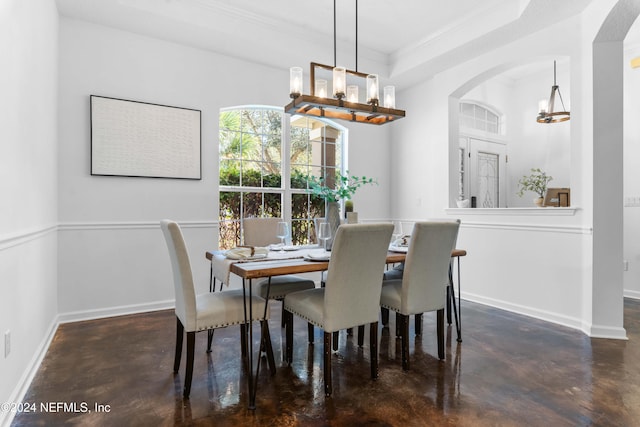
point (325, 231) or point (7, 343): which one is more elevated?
point (325, 231)

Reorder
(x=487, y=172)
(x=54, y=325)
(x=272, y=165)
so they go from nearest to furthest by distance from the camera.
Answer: (x=54, y=325), (x=272, y=165), (x=487, y=172)

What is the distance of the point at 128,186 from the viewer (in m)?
3.56

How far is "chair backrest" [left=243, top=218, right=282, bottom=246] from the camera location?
340cm

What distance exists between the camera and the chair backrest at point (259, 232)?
11.2 feet

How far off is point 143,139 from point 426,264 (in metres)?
2.83

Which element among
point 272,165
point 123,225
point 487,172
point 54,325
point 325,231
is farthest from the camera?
point 487,172

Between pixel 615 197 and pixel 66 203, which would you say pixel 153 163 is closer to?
pixel 66 203

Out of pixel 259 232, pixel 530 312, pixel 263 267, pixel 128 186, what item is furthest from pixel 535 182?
pixel 128 186

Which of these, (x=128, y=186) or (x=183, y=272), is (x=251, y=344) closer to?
(x=183, y=272)

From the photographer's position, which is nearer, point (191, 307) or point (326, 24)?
point (191, 307)

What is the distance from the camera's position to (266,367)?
2377mm

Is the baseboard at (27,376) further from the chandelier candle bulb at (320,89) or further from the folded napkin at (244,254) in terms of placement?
the chandelier candle bulb at (320,89)

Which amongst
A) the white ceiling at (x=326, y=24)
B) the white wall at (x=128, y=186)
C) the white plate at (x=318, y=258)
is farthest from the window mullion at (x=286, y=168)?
the white plate at (x=318, y=258)

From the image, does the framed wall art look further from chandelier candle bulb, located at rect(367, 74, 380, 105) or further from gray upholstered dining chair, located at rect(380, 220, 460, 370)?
gray upholstered dining chair, located at rect(380, 220, 460, 370)
